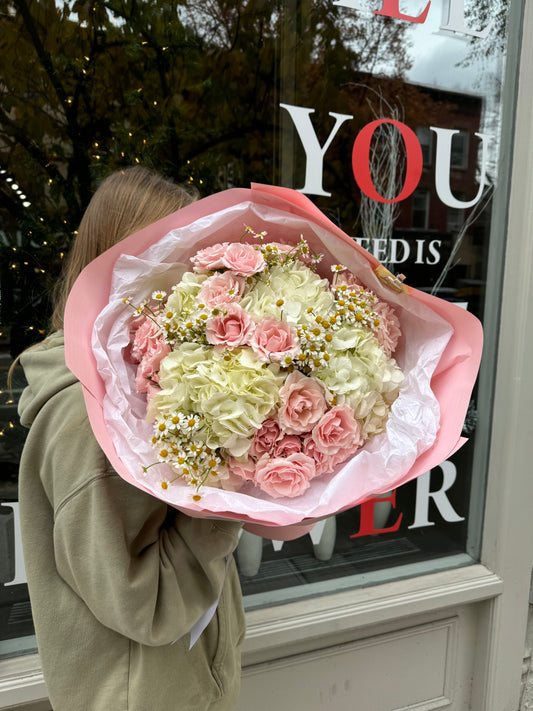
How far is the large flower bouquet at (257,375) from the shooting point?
2.92 ft

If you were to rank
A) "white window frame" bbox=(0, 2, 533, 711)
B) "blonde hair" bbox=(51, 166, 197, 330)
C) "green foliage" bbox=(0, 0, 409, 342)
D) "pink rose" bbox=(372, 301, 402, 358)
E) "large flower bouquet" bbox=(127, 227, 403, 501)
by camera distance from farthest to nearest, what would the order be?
"white window frame" bbox=(0, 2, 533, 711), "green foliage" bbox=(0, 0, 409, 342), "blonde hair" bbox=(51, 166, 197, 330), "pink rose" bbox=(372, 301, 402, 358), "large flower bouquet" bbox=(127, 227, 403, 501)

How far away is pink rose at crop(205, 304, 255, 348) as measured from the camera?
92 cm

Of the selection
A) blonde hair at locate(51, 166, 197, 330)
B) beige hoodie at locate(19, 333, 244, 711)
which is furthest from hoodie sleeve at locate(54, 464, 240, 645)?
blonde hair at locate(51, 166, 197, 330)

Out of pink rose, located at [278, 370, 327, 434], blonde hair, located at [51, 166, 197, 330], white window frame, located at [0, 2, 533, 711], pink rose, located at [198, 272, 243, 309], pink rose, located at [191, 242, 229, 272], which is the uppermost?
blonde hair, located at [51, 166, 197, 330]

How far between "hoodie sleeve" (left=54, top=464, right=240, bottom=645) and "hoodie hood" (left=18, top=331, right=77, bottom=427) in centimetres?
22

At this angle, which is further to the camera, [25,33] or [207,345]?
[25,33]

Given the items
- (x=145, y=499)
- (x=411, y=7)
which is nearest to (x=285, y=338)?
(x=145, y=499)

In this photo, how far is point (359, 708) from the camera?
227cm

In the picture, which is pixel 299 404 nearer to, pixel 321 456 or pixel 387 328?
pixel 321 456

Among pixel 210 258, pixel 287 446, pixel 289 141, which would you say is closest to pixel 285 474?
pixel 287 446

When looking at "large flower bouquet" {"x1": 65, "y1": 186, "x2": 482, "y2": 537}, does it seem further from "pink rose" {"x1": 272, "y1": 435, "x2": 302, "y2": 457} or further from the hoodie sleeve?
the hoodie sleeve

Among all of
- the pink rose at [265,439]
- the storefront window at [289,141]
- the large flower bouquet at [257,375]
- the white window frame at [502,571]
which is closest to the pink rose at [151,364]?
the large flower bouquet at [257,375]

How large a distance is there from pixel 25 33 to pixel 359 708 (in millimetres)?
2859

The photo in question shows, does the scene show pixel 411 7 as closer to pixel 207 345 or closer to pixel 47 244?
pixel 47 244
